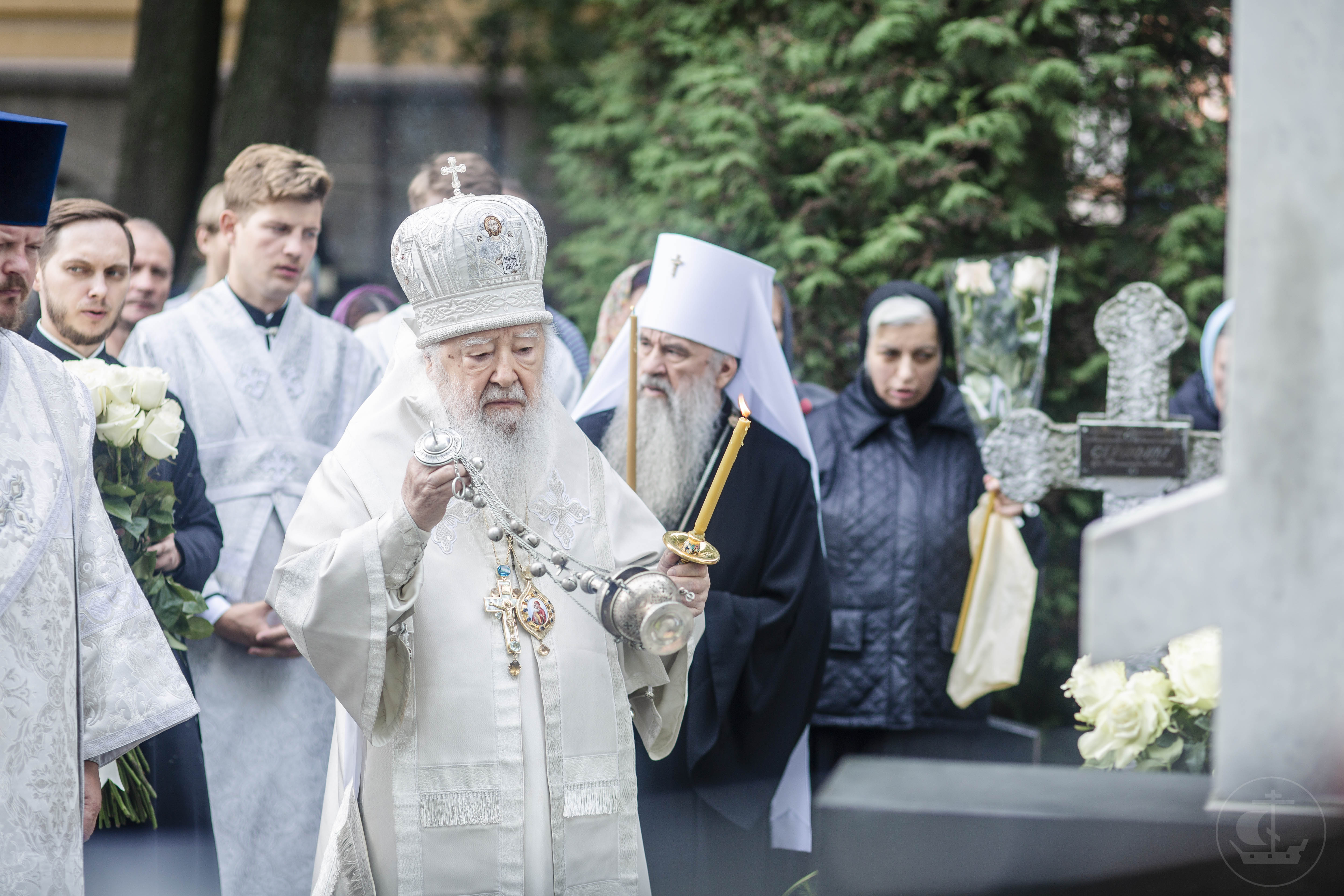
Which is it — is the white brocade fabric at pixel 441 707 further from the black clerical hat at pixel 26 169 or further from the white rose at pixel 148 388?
the white rose at pixel 148 388

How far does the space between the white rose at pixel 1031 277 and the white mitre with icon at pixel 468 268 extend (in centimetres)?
281

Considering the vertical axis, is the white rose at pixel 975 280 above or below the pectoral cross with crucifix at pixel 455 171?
above

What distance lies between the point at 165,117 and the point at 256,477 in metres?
5.58

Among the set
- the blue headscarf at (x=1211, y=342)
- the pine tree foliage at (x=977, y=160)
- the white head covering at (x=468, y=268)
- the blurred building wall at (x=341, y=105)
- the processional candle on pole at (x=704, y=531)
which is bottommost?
the processional candle on pole at (x=704, y=531)

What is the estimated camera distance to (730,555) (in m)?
3.98

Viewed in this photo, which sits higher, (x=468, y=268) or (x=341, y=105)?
(x=341, y=105)

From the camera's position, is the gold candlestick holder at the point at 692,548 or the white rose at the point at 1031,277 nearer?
the gold candlestick holder at the point at 692,548

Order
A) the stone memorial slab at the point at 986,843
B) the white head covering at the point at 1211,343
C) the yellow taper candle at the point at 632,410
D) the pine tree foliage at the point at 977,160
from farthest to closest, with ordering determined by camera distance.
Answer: the pine tree foliage at the point at 977,160 < the white head covering at the point at 1211,343 < the yellow taper candle at the point at 632,410 < the stone memorial slab at the point at 986,843

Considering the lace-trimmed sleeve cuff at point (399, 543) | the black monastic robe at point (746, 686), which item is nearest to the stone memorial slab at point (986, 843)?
the lace-trimmed sleeve cuff at point (399, 543)

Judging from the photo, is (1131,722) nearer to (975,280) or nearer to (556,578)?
(556,578)

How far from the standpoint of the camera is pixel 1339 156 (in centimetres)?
116

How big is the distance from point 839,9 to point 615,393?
4.59 m

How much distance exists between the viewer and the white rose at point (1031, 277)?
201 inches

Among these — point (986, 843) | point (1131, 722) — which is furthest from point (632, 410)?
point (986, 843)
